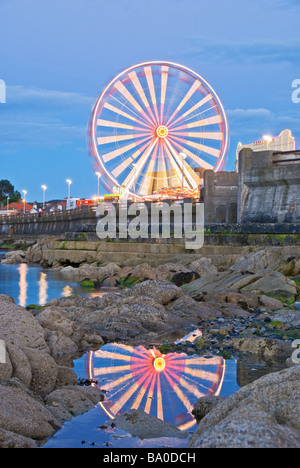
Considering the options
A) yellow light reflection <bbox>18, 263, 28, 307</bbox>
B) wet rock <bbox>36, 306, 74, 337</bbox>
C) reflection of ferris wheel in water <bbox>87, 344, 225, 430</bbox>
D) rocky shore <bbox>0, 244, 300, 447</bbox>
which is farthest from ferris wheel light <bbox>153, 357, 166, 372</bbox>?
yellow light reflection <bbox>18, 263, 28, 307</bbox>

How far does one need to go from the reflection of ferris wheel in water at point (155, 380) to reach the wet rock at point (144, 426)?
0.17 metres

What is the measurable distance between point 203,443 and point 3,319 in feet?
13.4

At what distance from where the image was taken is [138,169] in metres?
39.3

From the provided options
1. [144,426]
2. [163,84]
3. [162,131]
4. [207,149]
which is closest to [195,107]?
[163,84]

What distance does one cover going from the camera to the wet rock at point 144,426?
4.45 metres

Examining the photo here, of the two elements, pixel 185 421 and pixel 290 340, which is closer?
pixel 185 421

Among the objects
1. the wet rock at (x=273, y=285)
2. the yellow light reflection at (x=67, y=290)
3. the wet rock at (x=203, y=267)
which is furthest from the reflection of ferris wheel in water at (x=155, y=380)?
the wet rock at (x=203, y=267)

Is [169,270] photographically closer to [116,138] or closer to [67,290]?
[67,290]

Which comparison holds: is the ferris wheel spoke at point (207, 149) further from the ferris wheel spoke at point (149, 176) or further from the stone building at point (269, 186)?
the stone building at point (269, 186)

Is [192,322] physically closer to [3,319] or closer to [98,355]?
[98,355]
